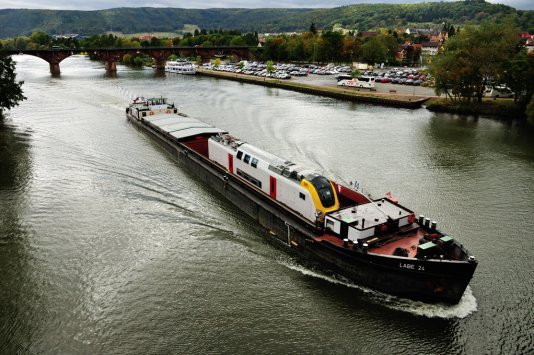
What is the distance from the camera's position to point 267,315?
52.4 ft

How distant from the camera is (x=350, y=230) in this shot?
56.4ft

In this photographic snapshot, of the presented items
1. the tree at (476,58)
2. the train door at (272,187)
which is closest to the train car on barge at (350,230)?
the train door at (272,187)

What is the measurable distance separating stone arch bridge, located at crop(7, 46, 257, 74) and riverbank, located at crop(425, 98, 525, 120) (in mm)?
86803

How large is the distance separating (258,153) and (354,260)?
9.33m

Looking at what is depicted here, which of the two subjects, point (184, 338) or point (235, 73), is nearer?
point (184, 338)

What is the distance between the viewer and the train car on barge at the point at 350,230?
1577 cm

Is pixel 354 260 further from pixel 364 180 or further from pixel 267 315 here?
pixel 364 180

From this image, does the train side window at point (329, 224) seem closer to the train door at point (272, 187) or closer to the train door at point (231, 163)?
the train door at point (272, 187)

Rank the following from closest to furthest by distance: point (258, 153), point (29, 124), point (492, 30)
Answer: point (258, 153)
point (29, 124)
point (492, 30)

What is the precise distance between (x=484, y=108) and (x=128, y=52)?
107 meters

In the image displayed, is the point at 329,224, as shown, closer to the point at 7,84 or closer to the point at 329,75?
the point at 7,84

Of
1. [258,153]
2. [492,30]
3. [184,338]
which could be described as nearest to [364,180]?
[258,153]

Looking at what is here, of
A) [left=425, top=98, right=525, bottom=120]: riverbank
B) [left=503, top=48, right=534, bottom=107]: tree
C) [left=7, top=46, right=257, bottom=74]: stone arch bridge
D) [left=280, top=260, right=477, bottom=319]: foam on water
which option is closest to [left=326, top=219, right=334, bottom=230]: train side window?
[left=280, top=260, right=477, bottom=319]: foam on water

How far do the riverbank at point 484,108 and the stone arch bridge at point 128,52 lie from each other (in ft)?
285
